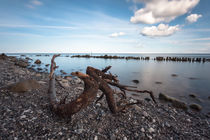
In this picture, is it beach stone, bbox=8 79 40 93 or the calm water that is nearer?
beach stone, bbox=8 79 40 93

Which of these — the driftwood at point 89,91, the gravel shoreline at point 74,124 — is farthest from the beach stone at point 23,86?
the driftwood at point 89,91

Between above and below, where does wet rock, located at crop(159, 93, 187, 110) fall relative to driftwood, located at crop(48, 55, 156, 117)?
below

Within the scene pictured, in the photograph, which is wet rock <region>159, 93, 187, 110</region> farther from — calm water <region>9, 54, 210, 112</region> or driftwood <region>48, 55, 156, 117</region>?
driftwood <region>48, 55, 156, 117</region>

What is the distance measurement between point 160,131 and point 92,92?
2.99 meters

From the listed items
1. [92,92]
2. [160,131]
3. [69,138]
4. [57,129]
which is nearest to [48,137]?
[57,129]

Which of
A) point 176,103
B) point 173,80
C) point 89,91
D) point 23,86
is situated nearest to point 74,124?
point 89,91

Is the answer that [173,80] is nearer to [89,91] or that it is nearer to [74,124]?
[89,91]

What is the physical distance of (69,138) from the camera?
2.90 meters

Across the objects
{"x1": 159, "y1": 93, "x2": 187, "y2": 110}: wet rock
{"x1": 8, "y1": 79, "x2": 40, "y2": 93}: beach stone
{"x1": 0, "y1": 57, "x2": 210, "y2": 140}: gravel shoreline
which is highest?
{"x1": 8, "y1": 79, "x2": 40, "y2": 93}: beach stone

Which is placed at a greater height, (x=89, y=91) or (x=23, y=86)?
(x=89, y=91)

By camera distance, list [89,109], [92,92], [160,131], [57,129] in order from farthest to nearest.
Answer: [89,109]
[160,131]
[92,92]
[57,129]

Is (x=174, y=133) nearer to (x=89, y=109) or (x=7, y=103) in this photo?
(x=89, y=109)

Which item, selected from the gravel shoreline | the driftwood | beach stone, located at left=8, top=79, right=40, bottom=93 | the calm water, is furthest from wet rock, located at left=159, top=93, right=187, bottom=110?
beach stone, located at left=8, top=79, right=40, bottom=93

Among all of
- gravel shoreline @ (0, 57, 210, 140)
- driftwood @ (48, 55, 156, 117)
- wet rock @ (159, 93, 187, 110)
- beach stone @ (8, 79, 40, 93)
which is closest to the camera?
gravel shoreline @ (0, 57, 210, 140)
